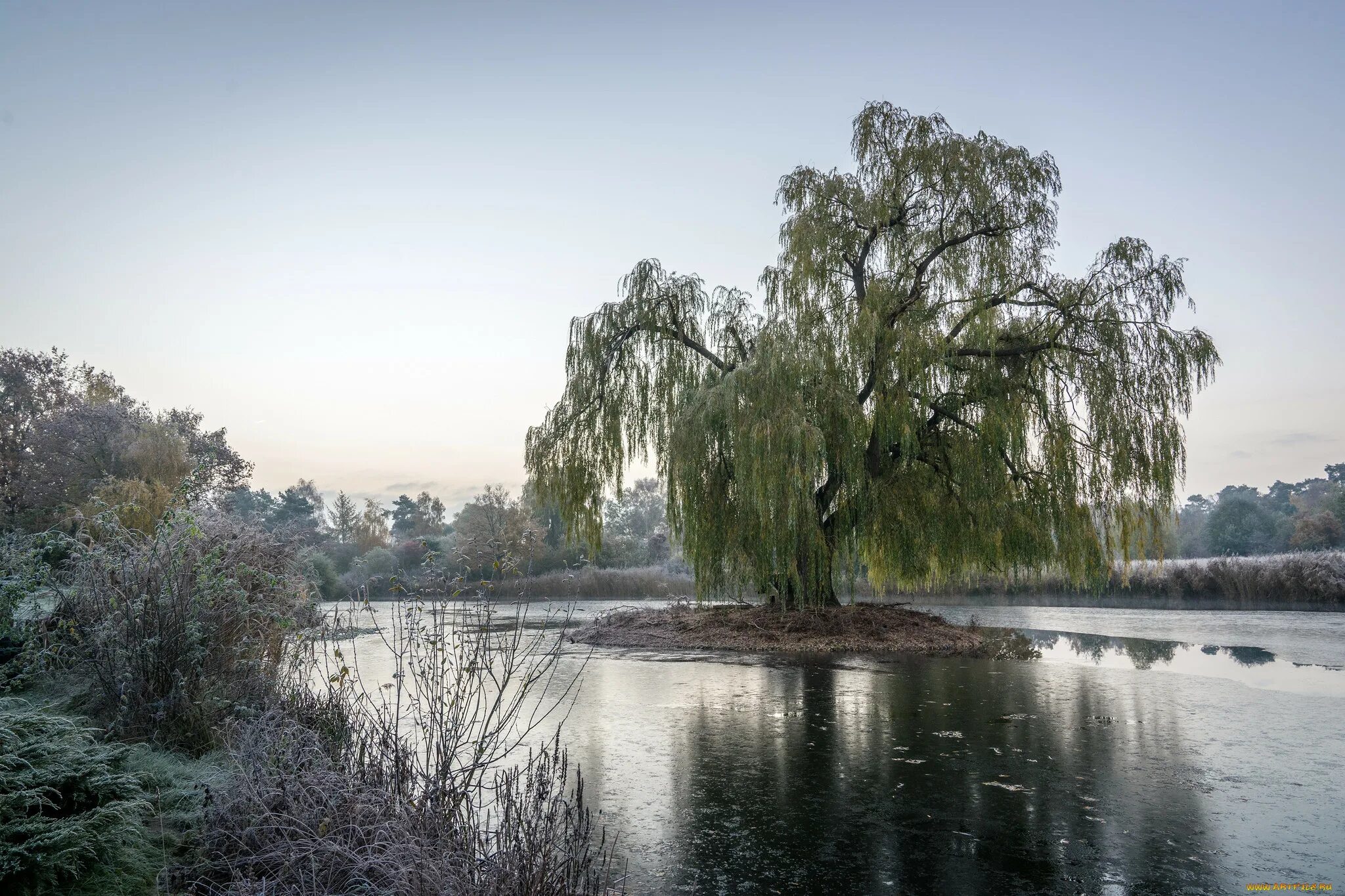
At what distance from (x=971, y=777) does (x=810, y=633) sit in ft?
30.8

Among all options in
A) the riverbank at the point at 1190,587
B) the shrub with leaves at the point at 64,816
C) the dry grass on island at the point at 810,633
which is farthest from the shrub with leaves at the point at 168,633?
the riverbank at the point at 1190,587

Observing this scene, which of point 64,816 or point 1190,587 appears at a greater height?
point 64,816

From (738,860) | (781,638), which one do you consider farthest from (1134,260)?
(738,860)

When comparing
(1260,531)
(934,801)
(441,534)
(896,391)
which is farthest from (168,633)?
(441,534)

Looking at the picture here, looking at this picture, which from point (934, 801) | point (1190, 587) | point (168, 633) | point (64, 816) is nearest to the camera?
point (64, 816)

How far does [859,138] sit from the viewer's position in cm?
1697

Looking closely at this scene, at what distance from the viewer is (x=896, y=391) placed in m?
14.9

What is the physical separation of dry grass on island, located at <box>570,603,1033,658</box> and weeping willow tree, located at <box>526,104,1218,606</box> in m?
0.72

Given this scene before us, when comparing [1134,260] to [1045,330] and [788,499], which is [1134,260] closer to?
[1045,330]

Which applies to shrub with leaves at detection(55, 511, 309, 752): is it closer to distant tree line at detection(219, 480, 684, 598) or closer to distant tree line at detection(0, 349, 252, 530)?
distant tree line at detection(219, 480, 684, 598)

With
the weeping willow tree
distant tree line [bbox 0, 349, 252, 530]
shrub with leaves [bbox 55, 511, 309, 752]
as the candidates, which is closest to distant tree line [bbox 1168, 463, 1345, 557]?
the weeping willow tree

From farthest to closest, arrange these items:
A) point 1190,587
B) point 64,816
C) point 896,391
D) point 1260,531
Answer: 1. point 1260,531
2. point 1190,587
3. point 896,391
4. point 64,816

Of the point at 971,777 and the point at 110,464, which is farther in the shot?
the point at 110,464

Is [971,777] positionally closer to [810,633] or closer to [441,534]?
[810,633]
